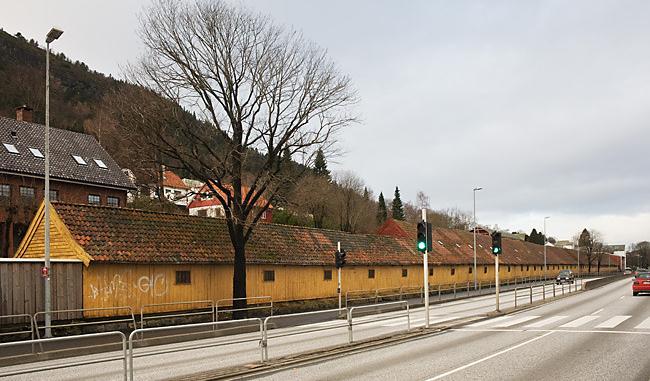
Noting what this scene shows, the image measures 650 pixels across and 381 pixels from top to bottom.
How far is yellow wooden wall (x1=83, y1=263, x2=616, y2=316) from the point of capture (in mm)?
21406

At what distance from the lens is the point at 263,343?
12.9 metres

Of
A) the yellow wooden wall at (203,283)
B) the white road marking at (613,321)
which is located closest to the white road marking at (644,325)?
the white road marking at (613,321)

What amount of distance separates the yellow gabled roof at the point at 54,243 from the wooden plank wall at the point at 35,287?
59 centimetres

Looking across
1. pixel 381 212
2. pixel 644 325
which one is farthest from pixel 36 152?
pixel 381 212

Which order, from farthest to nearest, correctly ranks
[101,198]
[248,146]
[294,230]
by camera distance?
[101,198], [294,230], [248,146]

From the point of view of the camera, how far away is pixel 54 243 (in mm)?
22422

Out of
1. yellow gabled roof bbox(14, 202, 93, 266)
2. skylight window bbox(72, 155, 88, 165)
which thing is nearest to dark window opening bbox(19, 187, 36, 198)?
skylight window bbox(72, 155, 88, 165)

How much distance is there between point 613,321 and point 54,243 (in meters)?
21.3

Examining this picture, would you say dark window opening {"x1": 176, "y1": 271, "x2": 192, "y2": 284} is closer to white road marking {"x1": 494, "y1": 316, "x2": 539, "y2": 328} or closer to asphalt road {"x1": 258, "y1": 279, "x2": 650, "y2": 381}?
asphalt road {"x1": 258, "y1": 279, "x2": 650, "y2": 381}

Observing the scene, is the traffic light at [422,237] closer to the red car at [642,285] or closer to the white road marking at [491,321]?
the white road marking at [491,321]

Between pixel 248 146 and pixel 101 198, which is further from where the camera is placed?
→ pixel 101 198

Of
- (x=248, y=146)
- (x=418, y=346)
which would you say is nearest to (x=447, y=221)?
(x=248, y=146)

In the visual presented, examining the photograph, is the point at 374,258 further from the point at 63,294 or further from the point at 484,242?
the point at 484,242

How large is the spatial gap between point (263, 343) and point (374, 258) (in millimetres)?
26538
